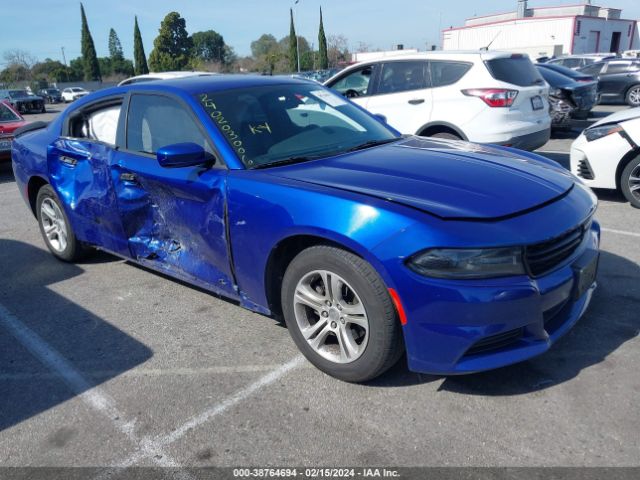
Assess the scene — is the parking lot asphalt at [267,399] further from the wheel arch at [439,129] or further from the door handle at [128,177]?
the wheel arch at [439,129]

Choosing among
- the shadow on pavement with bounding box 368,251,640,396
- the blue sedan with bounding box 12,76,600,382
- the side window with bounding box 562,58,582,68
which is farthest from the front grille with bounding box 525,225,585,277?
the side window with bounding box 562,58,582,68

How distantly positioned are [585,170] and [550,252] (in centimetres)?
417

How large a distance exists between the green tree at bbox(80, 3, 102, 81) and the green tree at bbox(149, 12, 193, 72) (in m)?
7.26

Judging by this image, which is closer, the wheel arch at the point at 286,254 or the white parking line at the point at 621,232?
the wheel arch at the point at 286,254

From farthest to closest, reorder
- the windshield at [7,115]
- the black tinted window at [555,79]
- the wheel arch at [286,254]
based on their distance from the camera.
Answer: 1. the windshield at [7,115]
2. the black tinted window at [555,79]
3. the wheel arch at [286,254]

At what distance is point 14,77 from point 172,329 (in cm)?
7873

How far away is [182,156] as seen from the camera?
Result: 126 inches

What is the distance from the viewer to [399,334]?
2.64 meters

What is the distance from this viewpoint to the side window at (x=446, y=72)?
7075mm

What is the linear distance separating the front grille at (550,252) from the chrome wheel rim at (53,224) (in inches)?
157

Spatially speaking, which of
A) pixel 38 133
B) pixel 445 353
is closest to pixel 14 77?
pixel 38 133

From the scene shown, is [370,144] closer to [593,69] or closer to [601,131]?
[601,131]

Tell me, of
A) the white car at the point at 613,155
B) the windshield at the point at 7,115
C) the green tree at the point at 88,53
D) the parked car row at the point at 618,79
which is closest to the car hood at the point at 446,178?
the white car at the point at 613,155

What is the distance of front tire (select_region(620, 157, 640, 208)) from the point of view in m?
5.84
